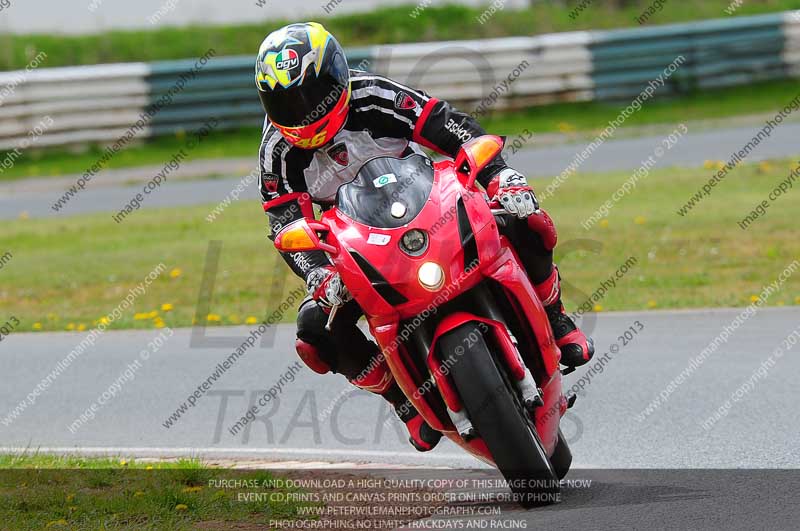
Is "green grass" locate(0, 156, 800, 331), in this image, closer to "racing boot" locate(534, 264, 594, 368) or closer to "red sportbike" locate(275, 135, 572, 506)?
"racing boot" locate(534, 264, 594, 368)

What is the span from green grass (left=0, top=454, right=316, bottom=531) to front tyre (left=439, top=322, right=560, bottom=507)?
115 cm

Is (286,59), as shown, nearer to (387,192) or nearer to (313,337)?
(387,192)

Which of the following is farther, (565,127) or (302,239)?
(565,127)

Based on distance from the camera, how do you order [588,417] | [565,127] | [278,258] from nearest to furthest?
[588,417] → [278,258] → [565,127]

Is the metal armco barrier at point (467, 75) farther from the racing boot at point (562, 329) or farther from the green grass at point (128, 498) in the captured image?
the racing boot at point (562, 329)

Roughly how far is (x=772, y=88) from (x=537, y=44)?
445cm

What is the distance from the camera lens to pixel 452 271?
5.07m

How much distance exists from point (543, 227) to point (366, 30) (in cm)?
2031

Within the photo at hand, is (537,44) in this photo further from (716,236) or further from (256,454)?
(256,454)

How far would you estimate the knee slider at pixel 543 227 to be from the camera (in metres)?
5.57

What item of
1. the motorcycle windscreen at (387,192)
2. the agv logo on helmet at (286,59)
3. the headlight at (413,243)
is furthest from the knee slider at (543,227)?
the agv logo on helmet at (286,59)

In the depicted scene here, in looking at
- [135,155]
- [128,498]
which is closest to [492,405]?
[128,498]

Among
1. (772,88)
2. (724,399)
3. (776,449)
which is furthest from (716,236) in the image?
(772,88)

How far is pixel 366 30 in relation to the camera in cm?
2534
